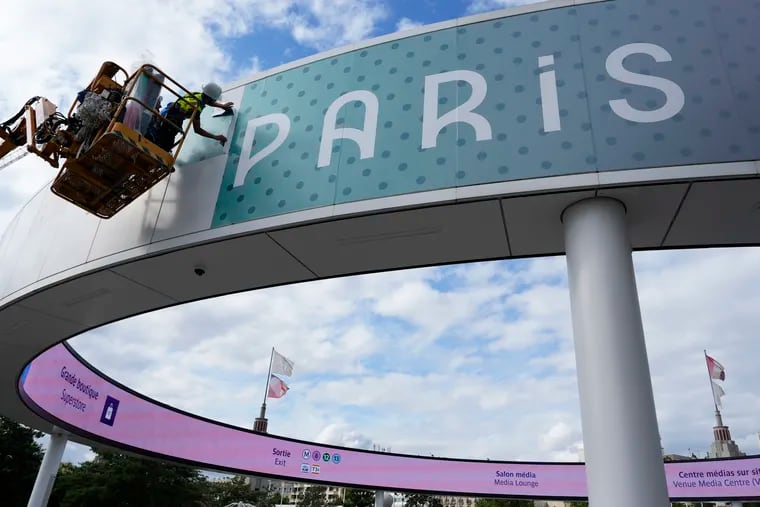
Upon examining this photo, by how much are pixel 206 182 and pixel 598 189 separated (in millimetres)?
3847

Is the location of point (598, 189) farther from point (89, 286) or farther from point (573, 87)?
point (89, 286)

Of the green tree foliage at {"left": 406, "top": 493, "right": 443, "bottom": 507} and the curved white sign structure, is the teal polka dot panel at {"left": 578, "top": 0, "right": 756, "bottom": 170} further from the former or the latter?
the green tree foliage at {"left": 406, "top": 493, "right": 443, "bottom": 507}

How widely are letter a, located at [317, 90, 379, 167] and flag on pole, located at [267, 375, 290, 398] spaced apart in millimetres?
23726

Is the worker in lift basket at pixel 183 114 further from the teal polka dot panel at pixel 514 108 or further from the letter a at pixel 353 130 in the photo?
the letter a at pixel 353 130

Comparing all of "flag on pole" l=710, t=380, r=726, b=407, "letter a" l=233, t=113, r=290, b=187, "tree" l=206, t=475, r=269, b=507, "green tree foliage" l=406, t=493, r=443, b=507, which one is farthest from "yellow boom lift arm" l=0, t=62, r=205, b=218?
"green tree foliage" l=406, t=493, r=443, b=507

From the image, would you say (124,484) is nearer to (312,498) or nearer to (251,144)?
(251,144)

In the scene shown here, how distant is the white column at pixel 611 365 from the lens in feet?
11.2

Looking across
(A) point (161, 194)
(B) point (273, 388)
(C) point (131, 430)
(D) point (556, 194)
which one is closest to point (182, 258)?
(A) point (161, 194)

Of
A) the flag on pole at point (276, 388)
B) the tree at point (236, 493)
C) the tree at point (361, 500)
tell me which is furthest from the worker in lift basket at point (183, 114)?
the tree at point (361, 500)

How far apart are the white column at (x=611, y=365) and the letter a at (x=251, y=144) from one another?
2934 mm

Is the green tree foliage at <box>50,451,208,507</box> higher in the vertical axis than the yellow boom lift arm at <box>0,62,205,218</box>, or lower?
lower

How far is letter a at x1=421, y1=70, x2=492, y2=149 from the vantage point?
4.62 m

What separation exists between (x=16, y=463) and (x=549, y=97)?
27126 mm

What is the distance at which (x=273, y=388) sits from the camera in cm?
2775
